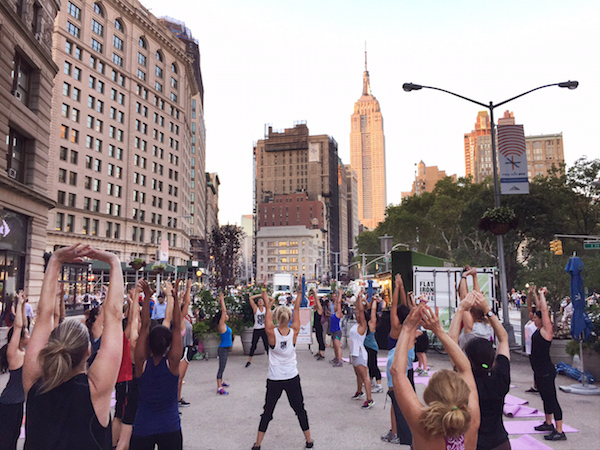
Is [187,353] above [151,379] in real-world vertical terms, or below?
below

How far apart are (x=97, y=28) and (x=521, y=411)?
67.7 metres

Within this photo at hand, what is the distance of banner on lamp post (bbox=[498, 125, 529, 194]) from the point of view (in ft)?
52.8

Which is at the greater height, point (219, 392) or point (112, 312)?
point (112, 312)

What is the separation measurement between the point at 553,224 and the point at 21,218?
41.1m

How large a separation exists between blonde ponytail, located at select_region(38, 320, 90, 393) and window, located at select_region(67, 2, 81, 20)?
6481cm

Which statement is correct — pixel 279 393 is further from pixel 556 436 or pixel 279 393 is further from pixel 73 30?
pixel 73 30

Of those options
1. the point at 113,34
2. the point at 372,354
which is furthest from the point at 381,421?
the point at 113,34

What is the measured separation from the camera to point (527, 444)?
267 inches

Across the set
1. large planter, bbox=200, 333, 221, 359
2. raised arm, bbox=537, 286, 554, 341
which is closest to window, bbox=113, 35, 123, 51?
large planter, bbox=200, 333, 221, 359

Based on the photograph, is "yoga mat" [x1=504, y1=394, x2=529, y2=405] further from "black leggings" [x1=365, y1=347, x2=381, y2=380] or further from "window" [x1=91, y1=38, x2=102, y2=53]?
"window" [x1=91, y1=38, x2=102, y2=53]

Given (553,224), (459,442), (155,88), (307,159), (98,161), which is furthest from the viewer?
(307,159)

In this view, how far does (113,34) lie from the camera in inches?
2461

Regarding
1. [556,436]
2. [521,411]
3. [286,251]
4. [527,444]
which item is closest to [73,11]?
[521,411]

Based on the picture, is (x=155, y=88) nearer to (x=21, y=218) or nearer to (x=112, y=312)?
(x=21, y=218)
